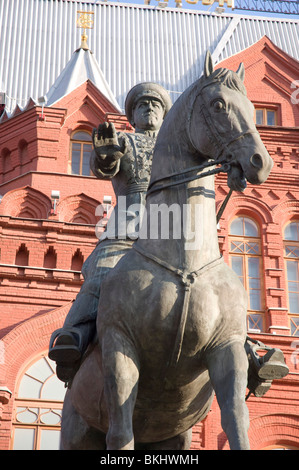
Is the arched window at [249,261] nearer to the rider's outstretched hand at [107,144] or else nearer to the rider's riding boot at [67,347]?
the rider's outstretched hand at [107,144]

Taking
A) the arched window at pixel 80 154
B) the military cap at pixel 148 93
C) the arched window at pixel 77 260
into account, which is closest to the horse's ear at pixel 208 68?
the military cap at pixel 148 93

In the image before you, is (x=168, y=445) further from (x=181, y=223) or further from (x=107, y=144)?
(x=107, y=144)

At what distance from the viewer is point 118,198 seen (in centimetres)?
759

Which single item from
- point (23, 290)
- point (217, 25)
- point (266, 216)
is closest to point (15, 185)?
point (23, 290)

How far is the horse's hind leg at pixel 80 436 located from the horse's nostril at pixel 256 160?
239 centimetres

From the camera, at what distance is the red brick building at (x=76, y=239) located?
59.5 feet

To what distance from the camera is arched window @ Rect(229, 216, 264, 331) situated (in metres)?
21.0

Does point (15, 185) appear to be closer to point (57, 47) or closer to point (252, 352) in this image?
point (57, 47)

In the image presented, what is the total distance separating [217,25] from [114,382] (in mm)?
23926

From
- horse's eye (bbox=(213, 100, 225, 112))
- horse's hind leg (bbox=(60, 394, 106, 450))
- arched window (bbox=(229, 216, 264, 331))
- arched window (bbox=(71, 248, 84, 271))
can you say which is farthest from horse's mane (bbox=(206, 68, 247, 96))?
arched window (bbox=(229, 216, 264, 331))

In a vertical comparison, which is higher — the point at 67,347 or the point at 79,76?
the point at 79,76

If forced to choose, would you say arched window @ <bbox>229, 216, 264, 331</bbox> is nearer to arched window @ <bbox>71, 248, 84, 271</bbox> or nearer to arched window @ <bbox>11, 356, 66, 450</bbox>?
arched window @ <bbox>71, 248, 84, 271</bbox>

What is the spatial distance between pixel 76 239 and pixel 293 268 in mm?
5311

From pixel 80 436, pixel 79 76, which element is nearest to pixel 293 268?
pixel 79 76
